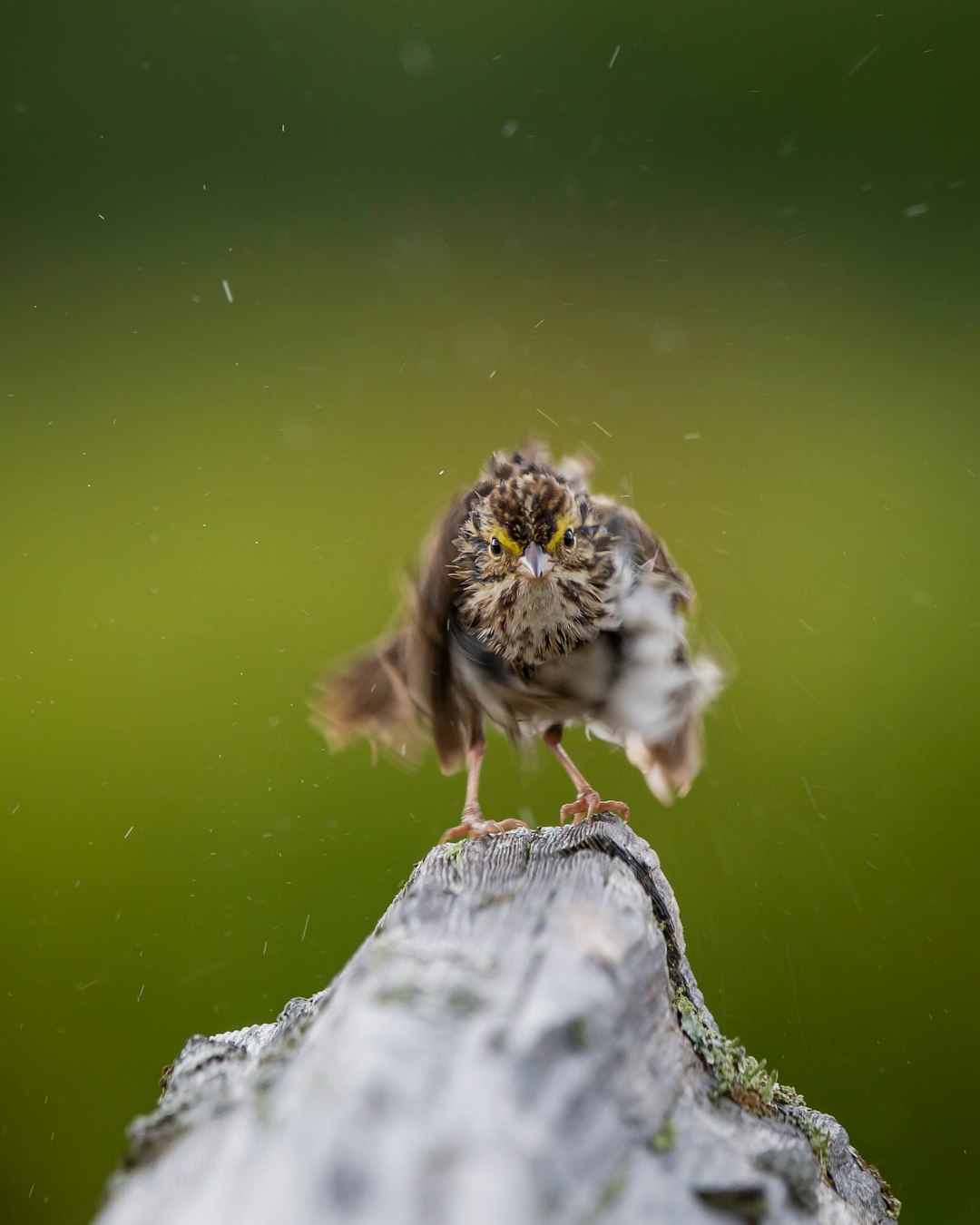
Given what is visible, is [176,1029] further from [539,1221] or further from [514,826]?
[539,1221]

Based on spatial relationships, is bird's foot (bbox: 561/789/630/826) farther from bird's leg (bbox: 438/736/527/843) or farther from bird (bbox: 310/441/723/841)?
bird's leg (bbox: 438/736/527/843)

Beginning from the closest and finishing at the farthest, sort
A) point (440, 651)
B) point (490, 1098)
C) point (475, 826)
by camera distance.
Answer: point (490, 1098) < point (475, 826) < point (440, 651)

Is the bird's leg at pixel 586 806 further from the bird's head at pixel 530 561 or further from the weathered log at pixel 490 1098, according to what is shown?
the weathered log at pixel 490 1098

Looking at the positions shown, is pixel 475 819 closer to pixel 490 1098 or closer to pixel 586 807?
pixel 586 807

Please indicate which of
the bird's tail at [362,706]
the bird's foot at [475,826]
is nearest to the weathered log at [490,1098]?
the bird's foot at [475,826]

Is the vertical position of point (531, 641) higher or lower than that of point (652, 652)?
higher

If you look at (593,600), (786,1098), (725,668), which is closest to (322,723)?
(593,600)

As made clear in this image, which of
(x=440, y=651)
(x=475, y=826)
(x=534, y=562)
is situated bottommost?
(x=475, y=826)

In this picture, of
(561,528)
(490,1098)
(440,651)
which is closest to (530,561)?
(561,528)
